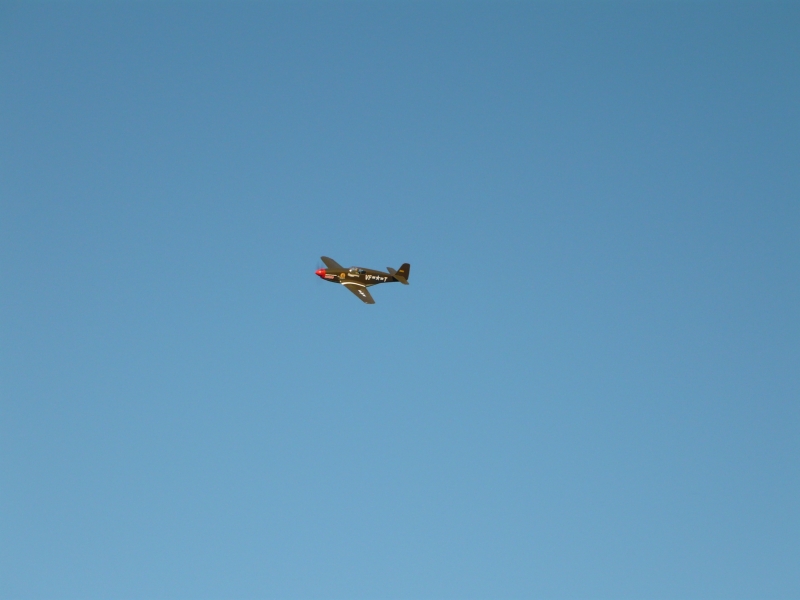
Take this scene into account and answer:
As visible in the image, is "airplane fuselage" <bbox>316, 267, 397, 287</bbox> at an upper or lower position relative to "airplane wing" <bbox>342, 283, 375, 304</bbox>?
upper

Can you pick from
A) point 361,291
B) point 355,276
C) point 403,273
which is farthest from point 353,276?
point 403,273

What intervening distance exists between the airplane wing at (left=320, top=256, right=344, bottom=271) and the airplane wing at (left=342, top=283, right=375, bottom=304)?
5.02m

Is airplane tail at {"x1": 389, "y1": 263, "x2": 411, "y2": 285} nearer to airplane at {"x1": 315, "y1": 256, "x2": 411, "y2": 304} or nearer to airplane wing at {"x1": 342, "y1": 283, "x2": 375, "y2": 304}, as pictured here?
airplane at {"x1": 315, "y1": 256, "x2": 411, "y2": 304}

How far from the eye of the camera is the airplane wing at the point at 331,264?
190m

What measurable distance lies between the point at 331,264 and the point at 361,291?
1375 centimetres

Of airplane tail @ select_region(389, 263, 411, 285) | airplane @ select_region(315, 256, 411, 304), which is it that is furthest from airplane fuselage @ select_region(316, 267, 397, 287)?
airplane tail @ select_region(389, 263, 411, 285)

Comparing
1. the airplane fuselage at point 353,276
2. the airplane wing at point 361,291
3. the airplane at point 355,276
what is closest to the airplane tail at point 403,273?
the airplane at point 355,276

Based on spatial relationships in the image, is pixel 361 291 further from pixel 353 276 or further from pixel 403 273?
A: pixel 403 273

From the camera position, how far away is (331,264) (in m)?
192

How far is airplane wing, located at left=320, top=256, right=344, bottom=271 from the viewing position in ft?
623

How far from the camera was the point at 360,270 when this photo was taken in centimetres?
18800

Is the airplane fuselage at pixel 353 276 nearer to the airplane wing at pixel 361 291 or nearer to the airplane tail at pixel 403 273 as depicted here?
the airplane wing at pixel 361 291

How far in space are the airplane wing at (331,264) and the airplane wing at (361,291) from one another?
5018 millimetres

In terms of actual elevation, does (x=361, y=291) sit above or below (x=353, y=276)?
below
